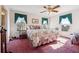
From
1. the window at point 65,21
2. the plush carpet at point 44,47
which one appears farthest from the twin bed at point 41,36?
the window at point 65,21

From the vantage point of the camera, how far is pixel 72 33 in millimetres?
2012

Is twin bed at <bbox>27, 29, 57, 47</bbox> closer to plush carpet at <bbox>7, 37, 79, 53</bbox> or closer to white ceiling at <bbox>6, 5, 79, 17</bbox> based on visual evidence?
plush carpet at <bbox>7, 37, 79, 53</bbox>

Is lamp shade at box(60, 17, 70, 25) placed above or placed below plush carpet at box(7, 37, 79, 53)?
above

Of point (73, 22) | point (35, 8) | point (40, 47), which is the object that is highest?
point (35, 8)

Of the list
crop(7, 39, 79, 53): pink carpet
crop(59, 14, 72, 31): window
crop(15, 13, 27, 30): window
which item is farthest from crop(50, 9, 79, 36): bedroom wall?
crop(15, 13, 27, 30): window

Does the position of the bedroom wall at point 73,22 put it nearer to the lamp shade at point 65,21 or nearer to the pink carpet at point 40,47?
the lamp shade at point 65,21

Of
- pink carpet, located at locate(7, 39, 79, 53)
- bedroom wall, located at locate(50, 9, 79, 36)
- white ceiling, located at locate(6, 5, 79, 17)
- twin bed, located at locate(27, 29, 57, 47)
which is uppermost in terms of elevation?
white ceiling, located at locate(6, 5, 79, 17)

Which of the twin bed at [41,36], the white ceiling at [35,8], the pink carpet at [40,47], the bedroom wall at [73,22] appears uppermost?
the white ceiling at [35,8]

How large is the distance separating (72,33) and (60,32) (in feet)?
0.67

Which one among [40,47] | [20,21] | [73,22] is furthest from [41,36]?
[73,22]

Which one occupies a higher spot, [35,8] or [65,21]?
[35,8]

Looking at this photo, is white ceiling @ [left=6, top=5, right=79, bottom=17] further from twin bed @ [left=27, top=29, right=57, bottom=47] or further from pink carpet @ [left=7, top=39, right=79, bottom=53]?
pink carpet @ [left=7, top=39, right=79, bottom=53]

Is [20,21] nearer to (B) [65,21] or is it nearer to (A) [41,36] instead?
(A) [41,36]
